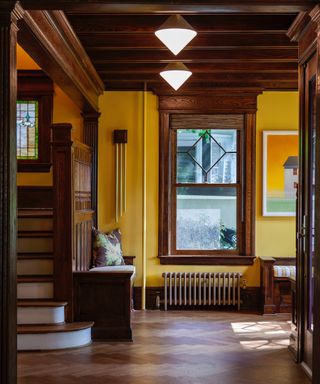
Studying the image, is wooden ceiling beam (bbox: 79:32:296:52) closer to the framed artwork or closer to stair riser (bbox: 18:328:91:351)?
the framed artwork

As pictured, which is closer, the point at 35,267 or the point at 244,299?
the point at 35,267

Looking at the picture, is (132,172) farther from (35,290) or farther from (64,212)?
(35,290)

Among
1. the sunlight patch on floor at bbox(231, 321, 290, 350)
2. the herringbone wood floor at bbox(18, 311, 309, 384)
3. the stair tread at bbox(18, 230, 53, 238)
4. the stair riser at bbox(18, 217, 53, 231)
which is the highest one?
the stair riser at bbox(18, 217, 53, 231)

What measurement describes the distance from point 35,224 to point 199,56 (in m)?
2.62

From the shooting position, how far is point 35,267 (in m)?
6.50

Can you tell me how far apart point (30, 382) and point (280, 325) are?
343 cm

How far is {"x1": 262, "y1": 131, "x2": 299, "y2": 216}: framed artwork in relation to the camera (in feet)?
27.9

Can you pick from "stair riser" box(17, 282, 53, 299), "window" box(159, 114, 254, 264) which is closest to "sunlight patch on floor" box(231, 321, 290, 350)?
"window" box(159, 114, 254, 264)

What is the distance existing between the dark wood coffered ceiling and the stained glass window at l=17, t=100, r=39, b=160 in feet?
3.61

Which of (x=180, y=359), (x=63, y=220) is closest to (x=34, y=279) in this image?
(x=63, y=220)

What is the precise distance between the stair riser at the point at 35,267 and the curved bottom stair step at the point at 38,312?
0.43 metres

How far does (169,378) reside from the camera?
5082mm

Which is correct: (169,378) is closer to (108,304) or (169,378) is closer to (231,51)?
(108,304)

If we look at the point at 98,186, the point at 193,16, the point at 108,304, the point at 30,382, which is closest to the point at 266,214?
the point at 98,186
